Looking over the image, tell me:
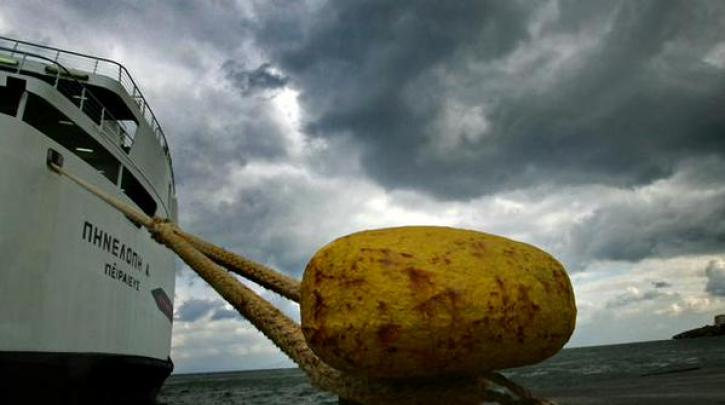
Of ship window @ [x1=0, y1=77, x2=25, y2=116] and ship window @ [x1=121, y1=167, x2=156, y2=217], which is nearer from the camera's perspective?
ship window @ [x1=0, y1=77, x2=25, y2=116]

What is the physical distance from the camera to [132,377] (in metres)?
11.2

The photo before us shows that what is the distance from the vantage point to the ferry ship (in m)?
7.51

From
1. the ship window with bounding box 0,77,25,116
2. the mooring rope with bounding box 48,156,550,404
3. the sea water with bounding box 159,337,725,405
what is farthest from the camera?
the sea water with bounding box 159,337,725,405

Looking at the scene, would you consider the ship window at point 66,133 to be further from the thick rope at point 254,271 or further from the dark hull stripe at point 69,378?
the thick rope at point 254,271

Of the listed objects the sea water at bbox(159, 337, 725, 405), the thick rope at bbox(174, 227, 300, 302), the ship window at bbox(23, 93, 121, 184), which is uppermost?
the ship window at bbox(23, 93, 121, 184)

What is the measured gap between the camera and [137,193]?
13.8 meters

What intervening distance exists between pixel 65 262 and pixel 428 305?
8.68 meters

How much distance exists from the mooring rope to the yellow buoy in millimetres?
89

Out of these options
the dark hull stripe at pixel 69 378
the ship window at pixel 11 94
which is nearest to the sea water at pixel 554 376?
the dark hull stripe at pixel 69 378

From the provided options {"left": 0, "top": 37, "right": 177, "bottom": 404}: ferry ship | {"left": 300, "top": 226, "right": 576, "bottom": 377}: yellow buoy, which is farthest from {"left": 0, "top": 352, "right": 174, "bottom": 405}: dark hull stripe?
{"left": 300, "top": 226, "right": 576, "bottom": 377}: yellow buoy

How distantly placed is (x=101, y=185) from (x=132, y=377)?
437cm

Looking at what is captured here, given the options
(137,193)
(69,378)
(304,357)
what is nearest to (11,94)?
(137,193)

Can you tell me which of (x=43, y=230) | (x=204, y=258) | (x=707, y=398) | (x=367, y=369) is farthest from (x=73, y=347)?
(x=707, y=398)

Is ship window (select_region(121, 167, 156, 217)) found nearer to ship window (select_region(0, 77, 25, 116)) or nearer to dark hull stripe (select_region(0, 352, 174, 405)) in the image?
ship window (select_region(0, 77, 25, 116))
